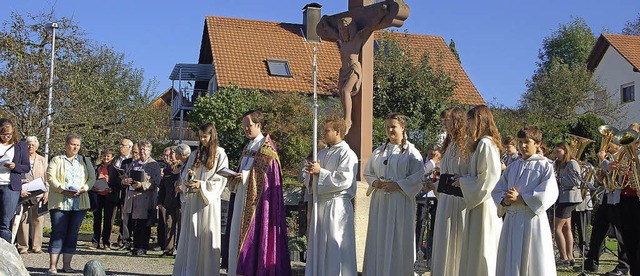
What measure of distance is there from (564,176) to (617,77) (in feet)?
101

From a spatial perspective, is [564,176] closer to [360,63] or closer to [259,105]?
[360,63]

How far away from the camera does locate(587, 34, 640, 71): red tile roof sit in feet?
127

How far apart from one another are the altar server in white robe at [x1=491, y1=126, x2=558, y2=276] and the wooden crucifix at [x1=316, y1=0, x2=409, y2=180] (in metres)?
2.85

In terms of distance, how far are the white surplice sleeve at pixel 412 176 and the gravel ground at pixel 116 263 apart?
2145 millimetres

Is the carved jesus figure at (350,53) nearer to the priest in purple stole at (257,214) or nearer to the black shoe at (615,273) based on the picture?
the priest in purple stole at (257,214)

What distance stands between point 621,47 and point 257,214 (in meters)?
35.1

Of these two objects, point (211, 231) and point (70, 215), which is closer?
point (211, 231)

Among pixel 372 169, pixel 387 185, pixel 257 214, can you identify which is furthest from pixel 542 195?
pixel 257 214

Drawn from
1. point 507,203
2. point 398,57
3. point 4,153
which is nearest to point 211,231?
point 4,153

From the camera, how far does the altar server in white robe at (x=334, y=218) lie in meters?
8.16

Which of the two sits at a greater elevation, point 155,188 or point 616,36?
point 616,36

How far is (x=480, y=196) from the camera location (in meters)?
7.42

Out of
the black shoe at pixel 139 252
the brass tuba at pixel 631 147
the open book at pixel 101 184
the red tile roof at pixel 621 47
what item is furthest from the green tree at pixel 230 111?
the red tile roof at pixel 621 47

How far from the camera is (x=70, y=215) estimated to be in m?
10.2
